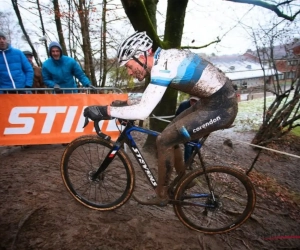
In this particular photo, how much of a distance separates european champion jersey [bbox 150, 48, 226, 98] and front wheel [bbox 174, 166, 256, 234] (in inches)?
40.5

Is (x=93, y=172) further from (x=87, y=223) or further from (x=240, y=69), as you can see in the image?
(x=240, y=69)

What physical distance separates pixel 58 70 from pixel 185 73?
4.03m

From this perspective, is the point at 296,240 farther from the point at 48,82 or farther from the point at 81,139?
the point at 48,82

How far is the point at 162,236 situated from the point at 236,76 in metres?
51.8

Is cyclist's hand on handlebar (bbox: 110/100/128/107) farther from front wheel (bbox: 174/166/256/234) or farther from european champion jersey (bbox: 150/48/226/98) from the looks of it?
front wheel (bbox: 174/166/256/234)

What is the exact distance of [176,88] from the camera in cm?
260

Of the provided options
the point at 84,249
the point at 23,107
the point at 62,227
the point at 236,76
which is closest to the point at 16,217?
the point at 62,227

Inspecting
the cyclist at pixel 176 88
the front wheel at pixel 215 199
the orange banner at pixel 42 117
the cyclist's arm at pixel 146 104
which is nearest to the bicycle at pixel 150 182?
the front wheel at pixel 215 199

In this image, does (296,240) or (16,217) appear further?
(296,240)

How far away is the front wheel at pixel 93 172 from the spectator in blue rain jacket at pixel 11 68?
3.02 meters

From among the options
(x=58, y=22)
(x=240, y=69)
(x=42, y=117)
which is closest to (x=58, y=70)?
(x=42, y=117)

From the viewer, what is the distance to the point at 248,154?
8656 mm

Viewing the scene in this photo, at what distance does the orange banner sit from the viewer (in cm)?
465

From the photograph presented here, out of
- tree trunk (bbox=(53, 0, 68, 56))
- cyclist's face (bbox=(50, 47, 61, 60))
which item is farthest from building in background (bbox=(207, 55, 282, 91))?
cyclist's face (bbox=(50, 47, 61, 60))
